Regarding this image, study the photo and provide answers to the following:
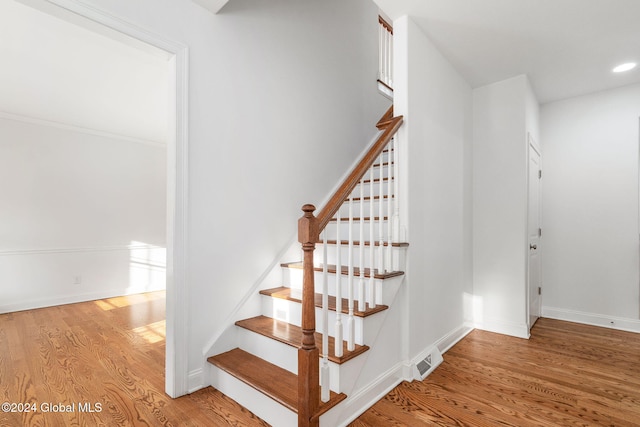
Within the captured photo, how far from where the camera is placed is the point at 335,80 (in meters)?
3.41

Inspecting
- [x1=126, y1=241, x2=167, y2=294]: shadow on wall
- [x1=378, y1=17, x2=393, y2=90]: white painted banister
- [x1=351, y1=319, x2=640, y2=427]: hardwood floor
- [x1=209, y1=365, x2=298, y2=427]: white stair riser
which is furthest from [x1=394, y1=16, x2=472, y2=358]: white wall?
[x1=126, y1=241, x2=167, y2=294]: shadow on wall

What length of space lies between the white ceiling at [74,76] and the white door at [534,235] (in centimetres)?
356

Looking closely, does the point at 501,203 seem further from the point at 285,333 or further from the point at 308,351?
the point at 308,351

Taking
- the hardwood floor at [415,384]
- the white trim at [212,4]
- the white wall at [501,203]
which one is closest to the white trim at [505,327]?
the white wall at [501,203]

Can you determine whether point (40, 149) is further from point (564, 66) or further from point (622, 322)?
point (622, 322)

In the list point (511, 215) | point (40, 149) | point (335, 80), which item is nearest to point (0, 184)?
point (40, 149)

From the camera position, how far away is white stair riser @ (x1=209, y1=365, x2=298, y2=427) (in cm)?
162

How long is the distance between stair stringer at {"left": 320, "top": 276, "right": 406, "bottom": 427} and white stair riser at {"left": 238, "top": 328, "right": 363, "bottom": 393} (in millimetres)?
61

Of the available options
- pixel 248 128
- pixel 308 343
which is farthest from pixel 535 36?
pixel 308 343

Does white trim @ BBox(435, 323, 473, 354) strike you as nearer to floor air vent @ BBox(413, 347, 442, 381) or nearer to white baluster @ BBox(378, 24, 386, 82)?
floor air vent @ BBox(413, 347, 442, 381)

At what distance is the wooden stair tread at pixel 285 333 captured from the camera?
1742 mm

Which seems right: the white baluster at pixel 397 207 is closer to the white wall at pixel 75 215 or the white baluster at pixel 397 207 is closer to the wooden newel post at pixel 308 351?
the wooden newel post at pixel 308 351

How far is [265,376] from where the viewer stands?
187cm

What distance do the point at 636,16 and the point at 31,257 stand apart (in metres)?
6.76
